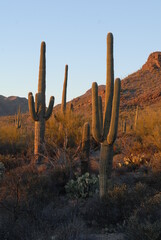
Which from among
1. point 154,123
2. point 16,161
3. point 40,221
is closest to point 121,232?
point 40,221

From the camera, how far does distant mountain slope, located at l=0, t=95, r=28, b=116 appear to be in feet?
261

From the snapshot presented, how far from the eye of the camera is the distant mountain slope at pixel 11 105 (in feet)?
261

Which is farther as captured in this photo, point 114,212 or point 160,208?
point 114,212

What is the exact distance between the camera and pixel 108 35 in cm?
874

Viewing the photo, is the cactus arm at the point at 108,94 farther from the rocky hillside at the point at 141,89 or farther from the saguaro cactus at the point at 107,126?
the rocky hillside at the point at 141,89

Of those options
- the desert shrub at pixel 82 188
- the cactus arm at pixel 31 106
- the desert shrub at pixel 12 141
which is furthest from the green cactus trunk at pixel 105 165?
the desert shrub at pixel 12 141

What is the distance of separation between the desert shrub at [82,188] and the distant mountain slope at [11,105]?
2782 inches

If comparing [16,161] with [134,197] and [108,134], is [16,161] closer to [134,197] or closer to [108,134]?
[108,134]

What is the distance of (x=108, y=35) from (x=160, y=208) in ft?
18.1

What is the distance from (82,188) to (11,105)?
7938cm

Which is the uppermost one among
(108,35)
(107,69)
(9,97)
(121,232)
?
(9,97)

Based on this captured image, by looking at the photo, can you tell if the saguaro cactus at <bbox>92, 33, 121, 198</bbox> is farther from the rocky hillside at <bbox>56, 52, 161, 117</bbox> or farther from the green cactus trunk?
the rocky hillside at <bbox>56, 52, 161, 117</bbox>

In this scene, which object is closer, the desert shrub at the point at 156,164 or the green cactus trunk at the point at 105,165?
the green cactus trunk at the point at 105,165

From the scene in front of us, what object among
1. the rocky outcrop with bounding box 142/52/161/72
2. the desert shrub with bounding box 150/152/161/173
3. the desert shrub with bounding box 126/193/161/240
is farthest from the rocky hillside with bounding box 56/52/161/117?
the desert shrub with bounding box 126/193/161/240
